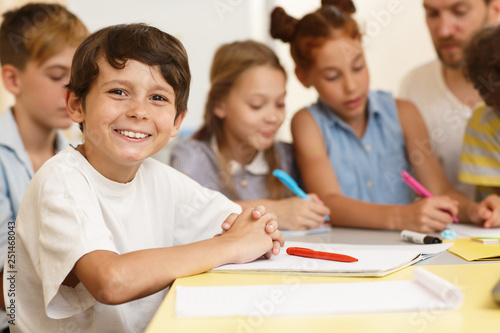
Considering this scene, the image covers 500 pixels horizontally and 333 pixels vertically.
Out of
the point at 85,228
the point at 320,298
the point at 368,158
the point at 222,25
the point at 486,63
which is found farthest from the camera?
the point at 222,25

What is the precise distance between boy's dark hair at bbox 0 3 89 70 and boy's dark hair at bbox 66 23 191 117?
1.89 ft

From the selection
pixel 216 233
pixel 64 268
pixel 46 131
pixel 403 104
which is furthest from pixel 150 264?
pixel 403 104

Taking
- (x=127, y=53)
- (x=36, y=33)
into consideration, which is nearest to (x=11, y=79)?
(x=36, y=33)

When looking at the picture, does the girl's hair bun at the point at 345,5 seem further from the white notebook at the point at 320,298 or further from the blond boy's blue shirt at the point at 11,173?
the white notebook at the point at 320,298

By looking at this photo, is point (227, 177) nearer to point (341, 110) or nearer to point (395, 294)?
point (341, 110)

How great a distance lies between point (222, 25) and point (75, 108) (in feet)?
5.05

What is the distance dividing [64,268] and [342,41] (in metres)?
1.10

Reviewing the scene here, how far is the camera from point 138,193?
948 mm

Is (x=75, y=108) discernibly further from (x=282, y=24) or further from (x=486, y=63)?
(x=486, y=63)

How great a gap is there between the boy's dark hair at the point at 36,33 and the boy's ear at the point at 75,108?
575 millimetres

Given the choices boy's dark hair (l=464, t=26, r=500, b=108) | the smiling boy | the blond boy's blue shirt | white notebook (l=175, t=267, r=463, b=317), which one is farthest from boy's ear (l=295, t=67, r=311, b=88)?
white notebook (l=175, t=267, r=463, b=317)

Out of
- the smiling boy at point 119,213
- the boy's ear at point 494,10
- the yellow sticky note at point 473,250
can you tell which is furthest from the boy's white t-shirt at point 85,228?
the boy's ear at point 494,10

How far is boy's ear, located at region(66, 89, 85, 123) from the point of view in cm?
91

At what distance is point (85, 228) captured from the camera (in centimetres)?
70
